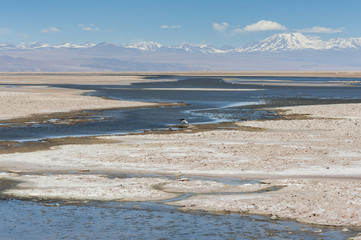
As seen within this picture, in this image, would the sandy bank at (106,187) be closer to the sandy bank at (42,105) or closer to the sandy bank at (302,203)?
the sandy bank at (302,203)

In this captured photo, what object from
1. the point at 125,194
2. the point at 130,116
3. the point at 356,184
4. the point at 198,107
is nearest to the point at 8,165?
the point at 125,194

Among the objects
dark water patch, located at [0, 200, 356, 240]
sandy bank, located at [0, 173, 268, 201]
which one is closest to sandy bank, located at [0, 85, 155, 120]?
sandy bank, located at [0, 173, 268, 201]

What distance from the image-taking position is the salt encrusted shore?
1605cm

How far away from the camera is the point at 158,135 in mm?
31375

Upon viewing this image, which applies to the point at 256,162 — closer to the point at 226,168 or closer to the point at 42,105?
the point at 226,168

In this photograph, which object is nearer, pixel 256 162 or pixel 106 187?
pixel 106 187

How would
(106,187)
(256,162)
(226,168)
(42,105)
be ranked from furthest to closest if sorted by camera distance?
(42,105) → (256,162) → (226,168) → (106,187)

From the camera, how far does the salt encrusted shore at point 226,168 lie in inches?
632

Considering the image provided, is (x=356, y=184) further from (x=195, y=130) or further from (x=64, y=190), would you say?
(x=195, y=130)

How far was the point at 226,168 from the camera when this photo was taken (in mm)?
21672

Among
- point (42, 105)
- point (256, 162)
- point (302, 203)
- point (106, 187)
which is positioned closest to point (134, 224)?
point (106, 187)

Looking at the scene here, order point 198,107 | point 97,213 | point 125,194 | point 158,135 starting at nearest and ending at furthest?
point 97,213
point 125,194
point 158,135
point 198,107

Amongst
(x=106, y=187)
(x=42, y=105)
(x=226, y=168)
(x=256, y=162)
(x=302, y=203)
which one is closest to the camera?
(x=302, y=203)

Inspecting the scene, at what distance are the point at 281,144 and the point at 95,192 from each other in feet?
41.9
